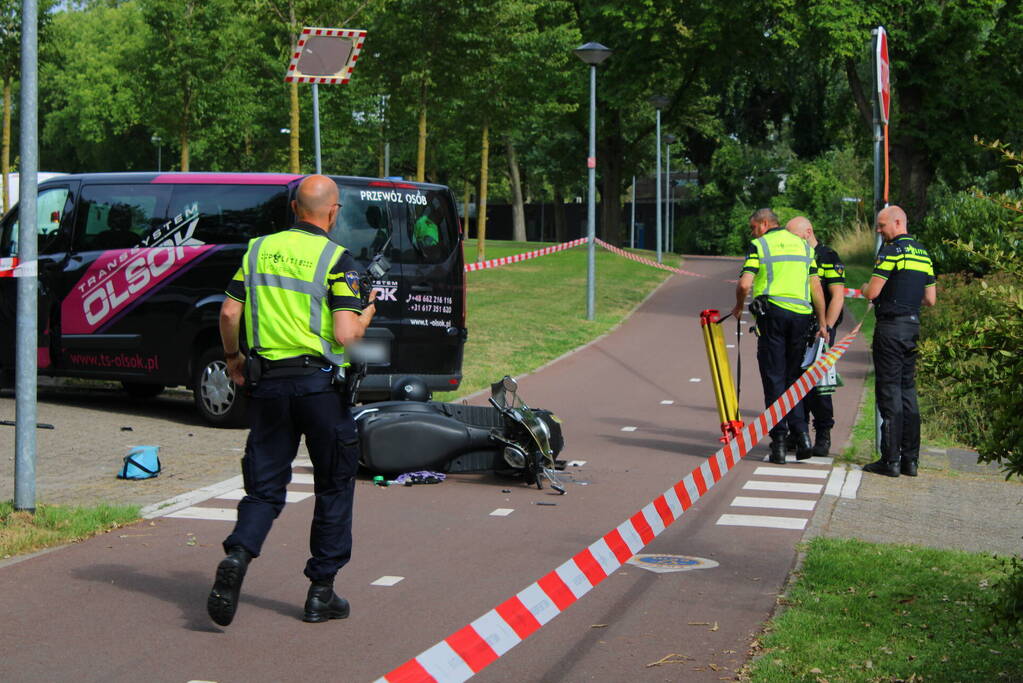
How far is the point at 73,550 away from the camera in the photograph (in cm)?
693

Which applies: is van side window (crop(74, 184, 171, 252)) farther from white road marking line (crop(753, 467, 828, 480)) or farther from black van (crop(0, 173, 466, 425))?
white road marking line (crop(753, 467, 828, 480))

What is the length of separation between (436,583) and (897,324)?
480 centimetres

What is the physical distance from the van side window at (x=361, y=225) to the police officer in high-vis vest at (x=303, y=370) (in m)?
5.97

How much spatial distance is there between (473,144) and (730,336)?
30576mm

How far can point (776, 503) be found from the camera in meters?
8.60

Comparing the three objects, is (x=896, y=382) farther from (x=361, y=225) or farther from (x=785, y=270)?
(x=361, y=225)

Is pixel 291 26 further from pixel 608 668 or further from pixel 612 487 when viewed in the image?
pixel 608 668

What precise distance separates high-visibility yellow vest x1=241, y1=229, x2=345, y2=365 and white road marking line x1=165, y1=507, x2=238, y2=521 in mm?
2559

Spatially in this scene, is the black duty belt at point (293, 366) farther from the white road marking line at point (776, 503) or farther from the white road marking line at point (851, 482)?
the white road marking line at point (851, 482)

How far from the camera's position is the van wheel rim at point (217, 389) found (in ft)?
38.1

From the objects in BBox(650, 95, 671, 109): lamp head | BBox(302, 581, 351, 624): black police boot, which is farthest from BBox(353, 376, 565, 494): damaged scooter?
BBox(650, 95, 671, 109): lamp head

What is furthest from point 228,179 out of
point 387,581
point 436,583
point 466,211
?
point 466,211

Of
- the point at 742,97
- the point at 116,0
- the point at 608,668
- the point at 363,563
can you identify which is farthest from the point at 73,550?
the point at 116,0

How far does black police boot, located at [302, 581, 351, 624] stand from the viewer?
558 centimetres
